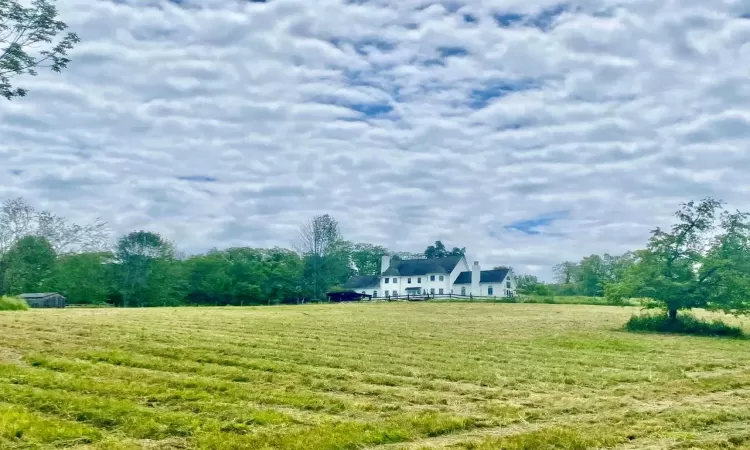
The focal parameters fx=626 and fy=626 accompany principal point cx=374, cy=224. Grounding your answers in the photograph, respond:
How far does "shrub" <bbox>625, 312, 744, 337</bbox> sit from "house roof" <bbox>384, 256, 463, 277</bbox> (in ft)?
239

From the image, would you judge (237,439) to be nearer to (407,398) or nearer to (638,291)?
(407,398)

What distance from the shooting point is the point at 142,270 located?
85250 millimetres

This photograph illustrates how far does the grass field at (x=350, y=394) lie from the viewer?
910cm

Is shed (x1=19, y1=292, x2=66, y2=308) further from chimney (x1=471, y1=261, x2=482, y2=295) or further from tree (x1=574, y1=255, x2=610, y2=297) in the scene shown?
tree (x1=574, y1=255, x2=610, y2=297)

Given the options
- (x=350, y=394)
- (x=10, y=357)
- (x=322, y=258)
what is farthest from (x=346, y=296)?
(x=350, y=394)

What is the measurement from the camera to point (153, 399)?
11.1 metres

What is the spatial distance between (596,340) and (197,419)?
21.7m

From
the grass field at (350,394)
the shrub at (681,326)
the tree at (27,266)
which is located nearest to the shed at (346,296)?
the tree at (27,266)

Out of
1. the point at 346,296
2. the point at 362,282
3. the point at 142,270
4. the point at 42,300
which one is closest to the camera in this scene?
the point at 42,300

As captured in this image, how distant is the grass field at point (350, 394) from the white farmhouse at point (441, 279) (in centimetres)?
8286

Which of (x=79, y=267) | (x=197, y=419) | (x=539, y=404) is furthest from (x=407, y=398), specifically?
(x=79, y=267)

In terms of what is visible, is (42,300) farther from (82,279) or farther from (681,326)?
(681,326)

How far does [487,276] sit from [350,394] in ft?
318

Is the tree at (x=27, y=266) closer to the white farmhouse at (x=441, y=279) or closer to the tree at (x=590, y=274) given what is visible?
the white farmhouse at (x=441, y=279)
